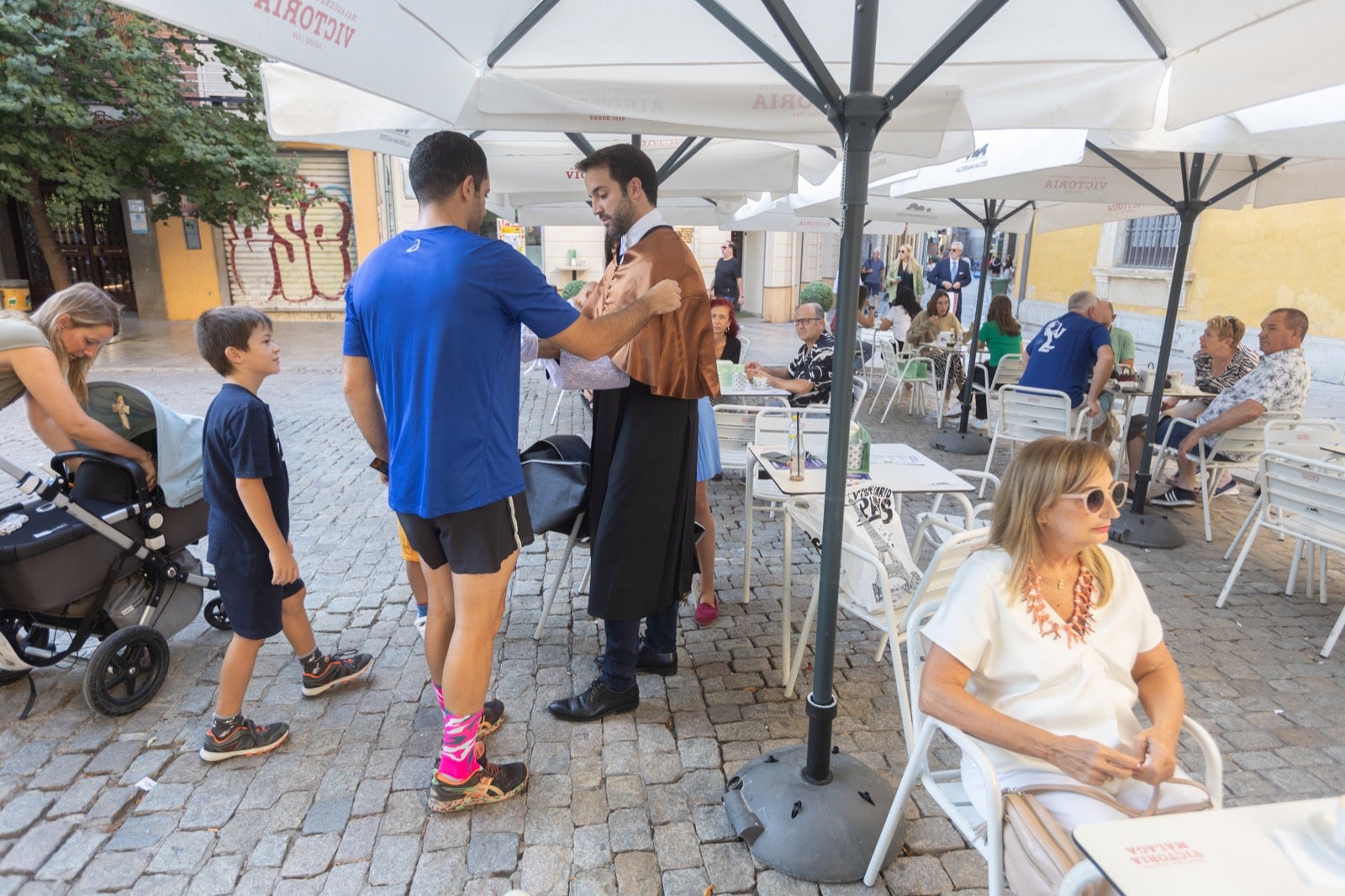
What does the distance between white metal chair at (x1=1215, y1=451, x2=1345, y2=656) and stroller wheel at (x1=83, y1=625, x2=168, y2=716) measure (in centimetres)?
528

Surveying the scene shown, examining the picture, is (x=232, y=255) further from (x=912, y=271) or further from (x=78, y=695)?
(x=78, y=695)

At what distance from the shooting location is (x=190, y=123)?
13.0 m

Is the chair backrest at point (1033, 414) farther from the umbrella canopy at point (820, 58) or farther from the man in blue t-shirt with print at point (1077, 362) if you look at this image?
the umbrella canopy at point (820, 58)

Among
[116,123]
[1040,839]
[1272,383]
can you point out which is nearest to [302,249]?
[116,123]

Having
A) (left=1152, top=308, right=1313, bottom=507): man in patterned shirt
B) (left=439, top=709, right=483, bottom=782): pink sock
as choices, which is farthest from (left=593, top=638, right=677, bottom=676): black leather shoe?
(left=1152, top=308, right=1313, bottom=507): man in patterned shirt

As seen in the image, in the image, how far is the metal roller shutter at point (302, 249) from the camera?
1747cm

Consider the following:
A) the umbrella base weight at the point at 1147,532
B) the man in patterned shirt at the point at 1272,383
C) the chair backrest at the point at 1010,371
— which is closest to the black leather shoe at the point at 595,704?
the umbrella base weight at the point at 1147,532

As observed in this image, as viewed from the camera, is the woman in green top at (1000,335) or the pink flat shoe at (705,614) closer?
the pink flat shoe at (705,614)

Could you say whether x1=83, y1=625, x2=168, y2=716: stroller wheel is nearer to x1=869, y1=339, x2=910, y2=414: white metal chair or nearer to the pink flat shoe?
the pink flat shoe

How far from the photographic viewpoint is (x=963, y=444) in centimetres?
790

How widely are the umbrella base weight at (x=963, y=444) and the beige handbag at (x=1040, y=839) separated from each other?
6175 millimetres

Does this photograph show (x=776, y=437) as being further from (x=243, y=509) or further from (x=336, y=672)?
(x=243, y=509)

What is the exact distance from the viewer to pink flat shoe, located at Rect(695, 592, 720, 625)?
13.0 feet

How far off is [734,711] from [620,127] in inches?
98.7
